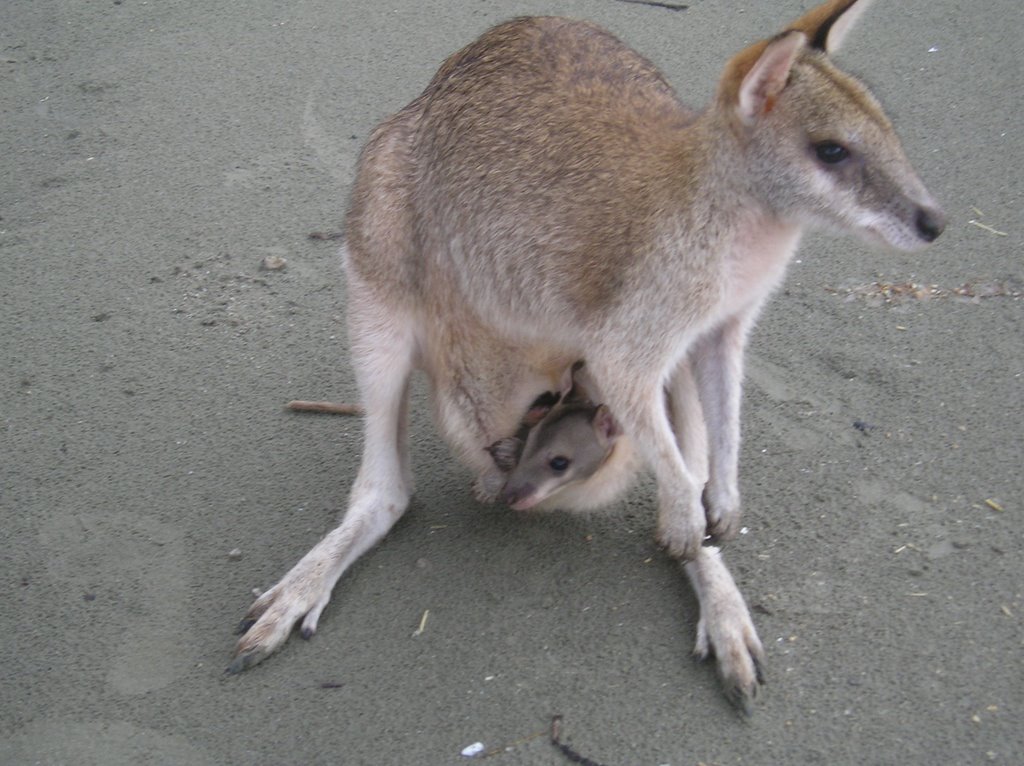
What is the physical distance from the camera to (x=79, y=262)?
385 cm

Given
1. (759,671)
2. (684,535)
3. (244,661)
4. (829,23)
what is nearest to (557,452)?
(684,535)

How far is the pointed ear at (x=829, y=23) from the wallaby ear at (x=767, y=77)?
5 cm

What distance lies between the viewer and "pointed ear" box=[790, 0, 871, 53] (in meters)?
2.32

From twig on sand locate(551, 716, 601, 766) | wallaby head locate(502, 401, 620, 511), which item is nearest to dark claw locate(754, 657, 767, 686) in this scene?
twig on sand locate(551, 716, 601, 766)

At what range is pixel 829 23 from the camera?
2334 millimetres

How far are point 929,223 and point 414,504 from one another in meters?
1.45

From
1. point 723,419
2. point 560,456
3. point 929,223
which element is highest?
point 929,223

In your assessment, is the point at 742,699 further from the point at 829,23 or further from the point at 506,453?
the point at 829,23

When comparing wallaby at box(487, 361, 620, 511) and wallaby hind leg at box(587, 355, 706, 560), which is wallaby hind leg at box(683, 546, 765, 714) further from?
wallaby at box(487, 361, 620, 511)

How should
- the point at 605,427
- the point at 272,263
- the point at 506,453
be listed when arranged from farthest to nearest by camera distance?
the point at 272,263 → the point at 506,453 → the point at 605,427

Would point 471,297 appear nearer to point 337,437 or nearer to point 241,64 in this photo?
point 337,437

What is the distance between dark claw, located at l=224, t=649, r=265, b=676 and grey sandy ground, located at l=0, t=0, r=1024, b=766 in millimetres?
27

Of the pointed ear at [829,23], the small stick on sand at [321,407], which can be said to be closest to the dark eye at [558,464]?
the small stick on sand at [321,407]

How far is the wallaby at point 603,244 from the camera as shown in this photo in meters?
2.33
